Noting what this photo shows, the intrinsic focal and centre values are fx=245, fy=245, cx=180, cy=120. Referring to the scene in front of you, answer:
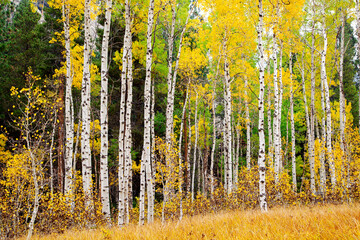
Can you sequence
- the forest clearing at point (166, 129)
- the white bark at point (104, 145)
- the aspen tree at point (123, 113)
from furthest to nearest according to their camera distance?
the aspen tree at point (123, 113)
the white bark at point (104, 145)
the forest clearing at point (166, 129)

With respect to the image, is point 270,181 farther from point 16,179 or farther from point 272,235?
point 16,179

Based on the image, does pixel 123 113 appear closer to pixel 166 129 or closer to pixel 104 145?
pixel 104 145

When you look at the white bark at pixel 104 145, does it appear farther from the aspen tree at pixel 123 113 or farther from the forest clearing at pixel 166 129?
the aspen tree at pixel 123 113

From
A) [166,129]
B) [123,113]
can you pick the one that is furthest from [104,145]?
[166,129]

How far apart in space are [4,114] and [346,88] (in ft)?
114

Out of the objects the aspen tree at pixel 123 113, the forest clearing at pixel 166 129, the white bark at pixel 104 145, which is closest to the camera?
the forest clearing at pixel 166 129

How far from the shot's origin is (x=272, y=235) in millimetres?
3334

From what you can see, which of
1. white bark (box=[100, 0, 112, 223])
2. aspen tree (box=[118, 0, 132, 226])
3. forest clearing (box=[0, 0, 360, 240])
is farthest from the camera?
aspen tree (box=[118, 0, 132, 226])

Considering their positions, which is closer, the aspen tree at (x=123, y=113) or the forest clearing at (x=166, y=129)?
the forest clearing at (x=166, y=129)

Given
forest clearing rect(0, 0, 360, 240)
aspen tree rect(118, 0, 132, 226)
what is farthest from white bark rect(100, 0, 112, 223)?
aspen tree rect(118, 0, 132, 226)

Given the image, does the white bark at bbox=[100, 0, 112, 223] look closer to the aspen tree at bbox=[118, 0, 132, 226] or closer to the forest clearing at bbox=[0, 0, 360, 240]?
the forest clearing at bbox=[0, 0, 360, 240]

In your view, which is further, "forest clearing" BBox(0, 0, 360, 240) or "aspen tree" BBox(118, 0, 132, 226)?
"aspen tree" BBox(118, 0, 132, 226)

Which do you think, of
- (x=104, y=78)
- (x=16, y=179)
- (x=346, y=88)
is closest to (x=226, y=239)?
(x=104, y=78)

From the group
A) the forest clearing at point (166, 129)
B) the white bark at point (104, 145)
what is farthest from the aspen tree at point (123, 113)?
the white bark at point (104, 145)
